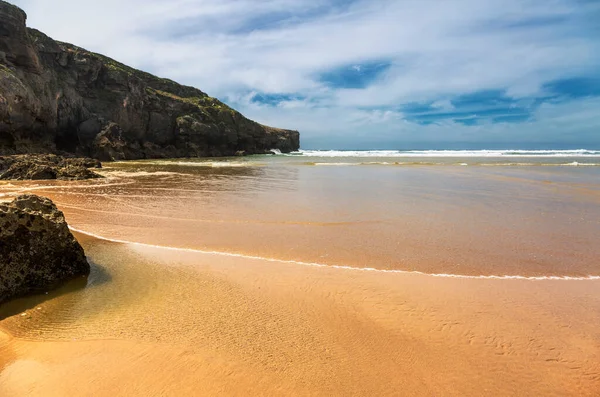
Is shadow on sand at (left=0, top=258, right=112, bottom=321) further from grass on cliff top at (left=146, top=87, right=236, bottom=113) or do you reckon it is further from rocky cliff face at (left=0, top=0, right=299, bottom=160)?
grass on cliff top at (left=146, top=87, right=236, bottom=113)

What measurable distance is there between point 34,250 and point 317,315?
11.7 feet

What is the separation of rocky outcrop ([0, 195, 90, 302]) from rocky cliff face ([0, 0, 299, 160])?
29220mm

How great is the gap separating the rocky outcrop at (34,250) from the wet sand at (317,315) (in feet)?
1.04

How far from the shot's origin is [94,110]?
44.0 m

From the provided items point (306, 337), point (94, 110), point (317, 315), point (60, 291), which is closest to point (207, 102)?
point (94, 110)

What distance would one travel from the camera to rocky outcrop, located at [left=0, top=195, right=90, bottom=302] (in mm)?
4152

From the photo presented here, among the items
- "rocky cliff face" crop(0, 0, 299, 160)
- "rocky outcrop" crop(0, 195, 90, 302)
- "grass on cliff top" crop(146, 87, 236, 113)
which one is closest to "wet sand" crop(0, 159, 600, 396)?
"rocky outcrop" crop(0, 195, 90, 302)

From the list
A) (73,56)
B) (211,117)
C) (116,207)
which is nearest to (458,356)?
(116,207)

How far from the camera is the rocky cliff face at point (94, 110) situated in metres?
30.1

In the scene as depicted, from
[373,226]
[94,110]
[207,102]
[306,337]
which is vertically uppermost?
[207,102]

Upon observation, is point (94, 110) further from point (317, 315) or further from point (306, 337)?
point (306, 337)

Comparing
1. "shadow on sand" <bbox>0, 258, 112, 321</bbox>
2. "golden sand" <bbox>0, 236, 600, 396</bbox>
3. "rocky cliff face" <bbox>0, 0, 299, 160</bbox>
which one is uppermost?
"rocky cliff face" <bbox>0, 0, 299, 160</bbox>

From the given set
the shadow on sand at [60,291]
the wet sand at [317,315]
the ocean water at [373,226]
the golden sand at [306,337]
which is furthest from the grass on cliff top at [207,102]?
the golden sand at [306,337]

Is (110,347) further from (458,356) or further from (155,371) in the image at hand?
(458,356)
